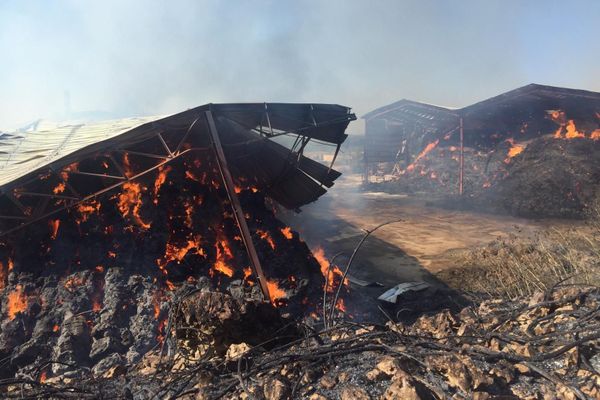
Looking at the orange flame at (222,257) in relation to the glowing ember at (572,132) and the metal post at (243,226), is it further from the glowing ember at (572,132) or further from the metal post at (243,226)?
the glowing ember at (572,132)

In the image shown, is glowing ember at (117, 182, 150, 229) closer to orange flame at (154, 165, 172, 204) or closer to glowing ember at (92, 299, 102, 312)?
orange flame at (154, 165, 172, 204)

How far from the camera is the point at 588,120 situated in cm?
1825

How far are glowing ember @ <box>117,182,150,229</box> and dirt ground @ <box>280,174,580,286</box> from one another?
224 inches

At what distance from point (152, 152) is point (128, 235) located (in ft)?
6.98

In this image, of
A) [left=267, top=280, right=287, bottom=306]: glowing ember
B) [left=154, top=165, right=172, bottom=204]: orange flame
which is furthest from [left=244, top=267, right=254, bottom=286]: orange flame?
[left=154, top=165, right=172, bottom=204]: orange flame

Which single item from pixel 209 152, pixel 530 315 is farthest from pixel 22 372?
pixel 530 315

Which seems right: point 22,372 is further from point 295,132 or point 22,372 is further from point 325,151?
point 325,151

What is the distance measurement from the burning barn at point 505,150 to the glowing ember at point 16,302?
1960 centimetres

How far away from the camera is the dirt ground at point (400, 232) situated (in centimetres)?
1132

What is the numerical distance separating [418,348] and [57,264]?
7807mm

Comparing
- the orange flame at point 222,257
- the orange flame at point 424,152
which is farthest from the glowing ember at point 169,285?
the orange flame at point 424,152

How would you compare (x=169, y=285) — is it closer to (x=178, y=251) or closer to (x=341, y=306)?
(x=178, y=251)

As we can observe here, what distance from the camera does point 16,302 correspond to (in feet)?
24.5

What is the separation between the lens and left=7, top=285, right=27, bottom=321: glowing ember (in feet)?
24.1
